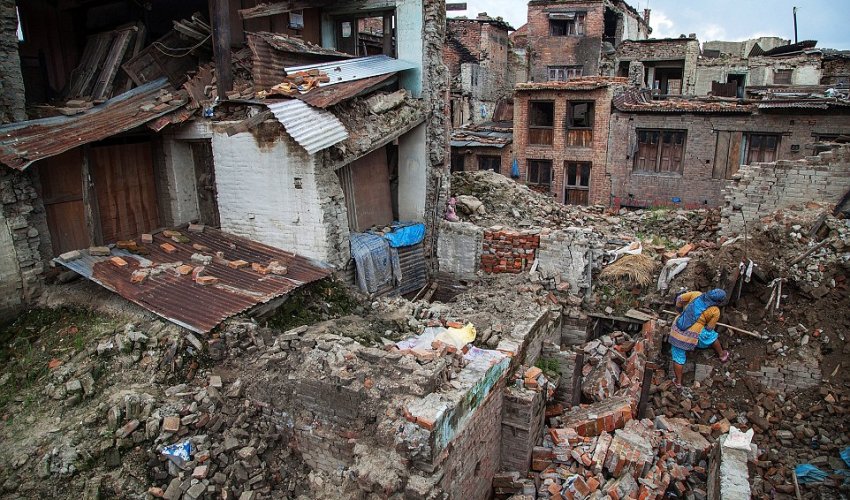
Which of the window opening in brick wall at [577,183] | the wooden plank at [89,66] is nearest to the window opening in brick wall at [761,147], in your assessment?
the window opening in brick wall at [577,183]

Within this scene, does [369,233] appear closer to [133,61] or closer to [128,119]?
[128,119]

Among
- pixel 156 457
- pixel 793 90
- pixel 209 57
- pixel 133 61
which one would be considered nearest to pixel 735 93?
pixel 793 90

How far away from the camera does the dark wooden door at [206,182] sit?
10.3 meters

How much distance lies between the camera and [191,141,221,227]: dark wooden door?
33.9 ft

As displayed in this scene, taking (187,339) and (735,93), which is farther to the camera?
(735,93)

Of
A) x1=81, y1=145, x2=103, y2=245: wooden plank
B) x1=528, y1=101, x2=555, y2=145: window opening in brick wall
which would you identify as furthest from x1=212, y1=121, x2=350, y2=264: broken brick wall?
x1=528, y1=101, x2=555, y2=145: window opening in brick wall

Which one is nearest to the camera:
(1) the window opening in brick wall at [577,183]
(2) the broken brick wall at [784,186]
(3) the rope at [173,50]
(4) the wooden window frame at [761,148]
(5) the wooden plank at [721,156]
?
(3) the rope at [173,50]

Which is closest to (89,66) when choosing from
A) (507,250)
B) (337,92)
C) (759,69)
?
(337,92)

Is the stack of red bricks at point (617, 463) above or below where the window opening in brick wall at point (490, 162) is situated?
below

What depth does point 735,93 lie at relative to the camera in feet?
69.3

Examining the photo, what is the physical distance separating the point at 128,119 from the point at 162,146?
1.19m

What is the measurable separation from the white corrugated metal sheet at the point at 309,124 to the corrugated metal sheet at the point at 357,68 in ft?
3.50

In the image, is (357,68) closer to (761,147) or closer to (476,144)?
(476,144)

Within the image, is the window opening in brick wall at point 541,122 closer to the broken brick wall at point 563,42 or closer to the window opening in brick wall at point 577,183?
the window opening in brick wall at point 577,183
